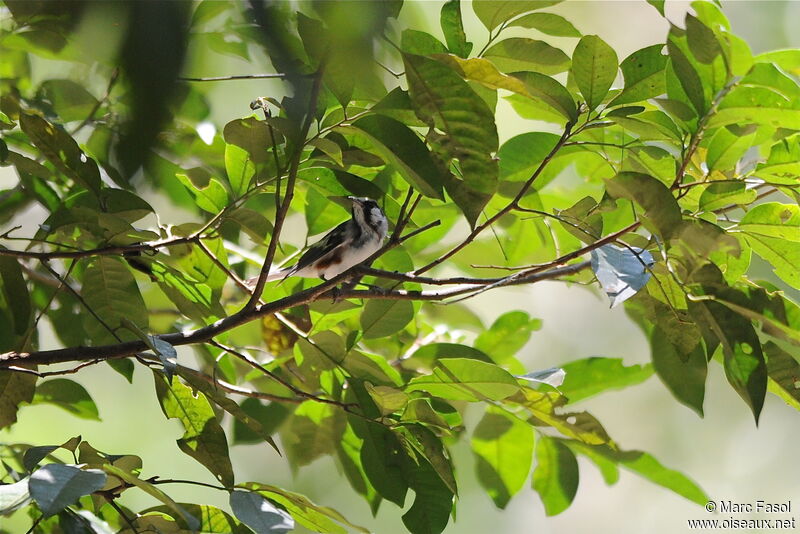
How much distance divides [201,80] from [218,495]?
5.17 m

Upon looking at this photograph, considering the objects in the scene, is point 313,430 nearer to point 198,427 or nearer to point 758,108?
point 198,427

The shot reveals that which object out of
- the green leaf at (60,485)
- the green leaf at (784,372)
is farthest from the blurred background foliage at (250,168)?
the green leaf at (60,485)

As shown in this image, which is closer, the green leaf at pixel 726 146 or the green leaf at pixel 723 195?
the green leaf at pixel 723 195

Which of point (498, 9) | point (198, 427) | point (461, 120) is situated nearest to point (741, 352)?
point (461, 120)

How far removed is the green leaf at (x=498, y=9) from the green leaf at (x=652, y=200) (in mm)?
364

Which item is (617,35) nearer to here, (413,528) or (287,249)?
(287,249)

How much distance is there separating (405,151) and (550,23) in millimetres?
433

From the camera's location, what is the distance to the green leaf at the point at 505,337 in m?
2.21

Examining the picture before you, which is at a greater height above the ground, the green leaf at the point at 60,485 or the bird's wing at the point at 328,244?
the bird's wing at the point at 328,244

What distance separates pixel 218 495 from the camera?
17.6 feet

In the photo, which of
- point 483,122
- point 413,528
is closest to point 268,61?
point 483,122

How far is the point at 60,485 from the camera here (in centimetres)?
108

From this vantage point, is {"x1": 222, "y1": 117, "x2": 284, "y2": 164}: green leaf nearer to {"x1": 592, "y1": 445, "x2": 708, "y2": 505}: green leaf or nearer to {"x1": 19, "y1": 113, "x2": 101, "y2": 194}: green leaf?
{"x1": 19, "y1": 113, "x2": 101, "y2": 194}: green leaf

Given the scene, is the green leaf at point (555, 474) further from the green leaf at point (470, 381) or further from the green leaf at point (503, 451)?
the green leaf at point (470, 381)
